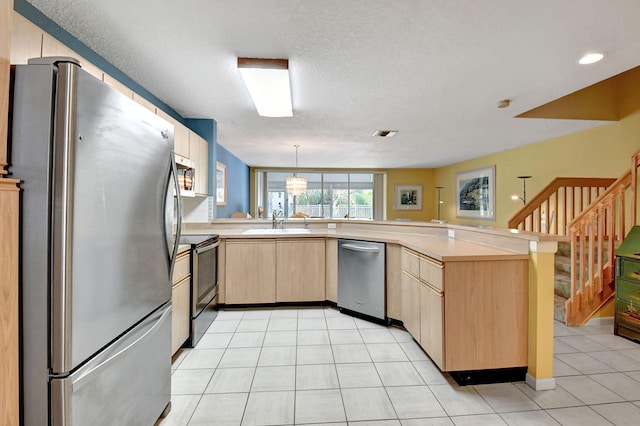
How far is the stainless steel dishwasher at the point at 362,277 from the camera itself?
9.31ft

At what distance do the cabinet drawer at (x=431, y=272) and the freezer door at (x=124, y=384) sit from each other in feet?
5.51

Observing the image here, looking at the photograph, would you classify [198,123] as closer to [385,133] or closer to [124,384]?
[385,133]

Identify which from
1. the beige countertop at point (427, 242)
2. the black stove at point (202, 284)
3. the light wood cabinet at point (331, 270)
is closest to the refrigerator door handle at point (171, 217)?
the black stove at point (202, 284)

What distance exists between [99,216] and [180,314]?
1.40m

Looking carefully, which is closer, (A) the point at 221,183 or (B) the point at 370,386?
(B) the point at 370,386

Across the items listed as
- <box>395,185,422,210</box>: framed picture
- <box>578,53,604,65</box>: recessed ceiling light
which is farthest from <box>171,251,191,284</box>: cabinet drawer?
<box>395,185,422,210</box>: framed picture

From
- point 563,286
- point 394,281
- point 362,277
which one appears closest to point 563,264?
point 563,286

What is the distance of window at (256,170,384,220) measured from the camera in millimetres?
8609

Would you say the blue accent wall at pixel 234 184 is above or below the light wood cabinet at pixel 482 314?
above

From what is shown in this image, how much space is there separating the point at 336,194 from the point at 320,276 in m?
5.69

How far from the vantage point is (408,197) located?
27.9 ft

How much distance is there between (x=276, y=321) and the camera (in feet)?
9.69

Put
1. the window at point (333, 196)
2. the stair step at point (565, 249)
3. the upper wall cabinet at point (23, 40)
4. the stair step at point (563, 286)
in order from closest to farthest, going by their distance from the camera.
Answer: the upper wall cabinet at point (23, 40)
the stair step at point (563, 286)
the stair step at point (565, 249)
the window at point (333, 196)

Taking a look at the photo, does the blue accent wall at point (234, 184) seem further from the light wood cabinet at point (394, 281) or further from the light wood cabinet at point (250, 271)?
the light wood cabinet at point (394, 281)
